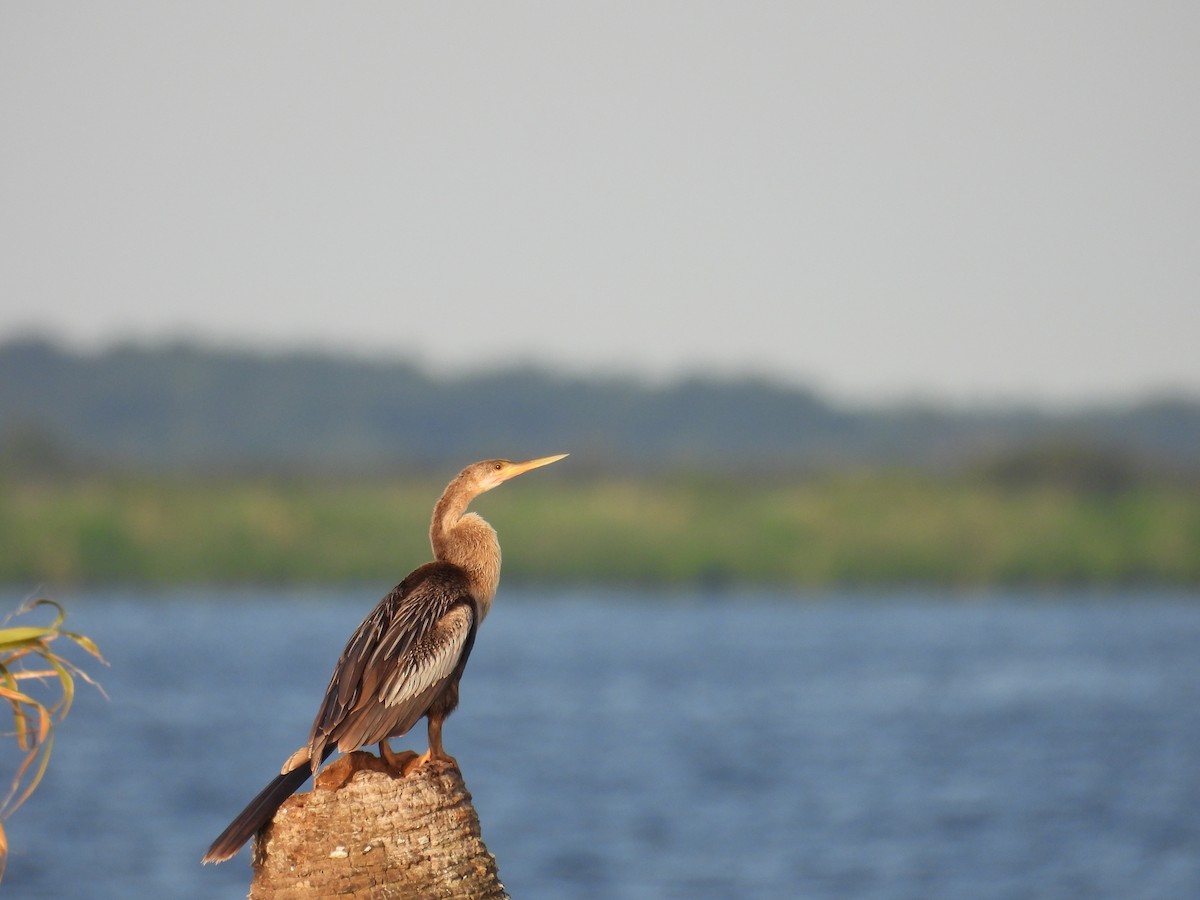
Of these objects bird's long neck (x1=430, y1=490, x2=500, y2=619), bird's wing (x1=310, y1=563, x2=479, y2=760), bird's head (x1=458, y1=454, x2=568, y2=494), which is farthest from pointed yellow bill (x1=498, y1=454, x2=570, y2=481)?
bird's wing (x1=310, y1=563, x2=479, y2=760)

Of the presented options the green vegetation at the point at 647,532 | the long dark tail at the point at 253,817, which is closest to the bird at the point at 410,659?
the long dark tail at the point at 253,817

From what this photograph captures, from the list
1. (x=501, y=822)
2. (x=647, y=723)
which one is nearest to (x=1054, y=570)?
(x=647, y=723)

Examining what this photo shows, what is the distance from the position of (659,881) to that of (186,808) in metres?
7.16

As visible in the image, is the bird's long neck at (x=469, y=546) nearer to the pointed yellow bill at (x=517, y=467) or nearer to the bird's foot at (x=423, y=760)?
the pointed yellow bill at (x=517, y=467)

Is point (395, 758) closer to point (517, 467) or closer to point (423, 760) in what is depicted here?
point (423, 760)

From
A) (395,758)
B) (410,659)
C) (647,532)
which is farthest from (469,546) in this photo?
(647,532)

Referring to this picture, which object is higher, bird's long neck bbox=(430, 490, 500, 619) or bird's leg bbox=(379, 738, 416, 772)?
bird's long neck bbox=(430, 490, 500, 619)

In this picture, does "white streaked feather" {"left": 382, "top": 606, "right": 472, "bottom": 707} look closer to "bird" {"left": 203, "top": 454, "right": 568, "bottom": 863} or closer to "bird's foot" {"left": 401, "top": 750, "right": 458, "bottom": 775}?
"bird" {"left": 203, "top": 454, "right": 568, "bottom": 863}

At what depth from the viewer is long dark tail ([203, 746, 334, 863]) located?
16.5 feet

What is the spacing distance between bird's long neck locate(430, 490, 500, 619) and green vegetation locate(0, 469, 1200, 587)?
30777mm

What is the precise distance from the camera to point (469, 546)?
19.9 feet

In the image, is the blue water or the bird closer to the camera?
the bird

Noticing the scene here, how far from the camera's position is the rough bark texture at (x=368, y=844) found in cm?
496

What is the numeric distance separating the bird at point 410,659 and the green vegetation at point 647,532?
30.8 metres
